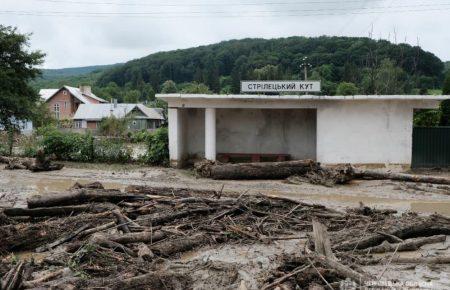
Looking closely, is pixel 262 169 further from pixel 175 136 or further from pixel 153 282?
pixel 153 282

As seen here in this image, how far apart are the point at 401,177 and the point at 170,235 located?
33.8 feet

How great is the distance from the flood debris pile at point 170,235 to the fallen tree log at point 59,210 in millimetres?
20

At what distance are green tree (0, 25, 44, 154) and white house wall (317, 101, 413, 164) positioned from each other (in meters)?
19.1

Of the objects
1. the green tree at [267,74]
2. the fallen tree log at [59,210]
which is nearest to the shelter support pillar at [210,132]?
the fallen tree log at [59,210]

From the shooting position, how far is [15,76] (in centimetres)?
2948

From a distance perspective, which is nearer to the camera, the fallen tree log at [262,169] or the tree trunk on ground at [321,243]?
the tree trunk on ground at [321,243]

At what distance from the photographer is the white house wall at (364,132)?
65.2ft

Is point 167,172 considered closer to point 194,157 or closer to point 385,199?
point 194,157

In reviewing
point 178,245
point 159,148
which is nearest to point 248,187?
point 159,148

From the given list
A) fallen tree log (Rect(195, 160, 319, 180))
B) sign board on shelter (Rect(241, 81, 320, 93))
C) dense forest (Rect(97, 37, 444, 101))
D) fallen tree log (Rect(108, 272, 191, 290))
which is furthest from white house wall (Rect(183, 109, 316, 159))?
fallen tree log (Rect(108, 272, 191, 290))

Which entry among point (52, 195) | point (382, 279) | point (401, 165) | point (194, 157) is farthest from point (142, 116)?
point (382, 279)

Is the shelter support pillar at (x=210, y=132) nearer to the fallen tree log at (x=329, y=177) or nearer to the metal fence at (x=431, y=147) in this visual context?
the fallen tree log at (x=329, y=177)

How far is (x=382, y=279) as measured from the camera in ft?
20.1

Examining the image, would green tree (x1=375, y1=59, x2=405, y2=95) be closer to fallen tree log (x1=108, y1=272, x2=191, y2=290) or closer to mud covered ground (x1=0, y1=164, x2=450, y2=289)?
mud covered ground (x1=0, y1=164, x2=450, y2=289)
